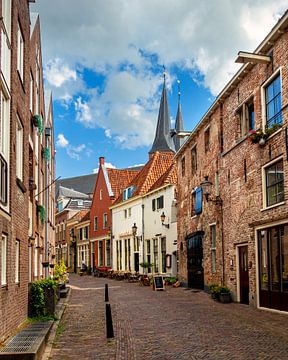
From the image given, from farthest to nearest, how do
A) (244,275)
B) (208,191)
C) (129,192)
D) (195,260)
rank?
(129,192) → (195,260) → (208,191) → (244,275)

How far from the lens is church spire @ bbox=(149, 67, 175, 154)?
6309 centimetres

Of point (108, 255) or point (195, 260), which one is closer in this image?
point (195, 260)

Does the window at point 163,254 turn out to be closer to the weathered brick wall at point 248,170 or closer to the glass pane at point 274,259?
the weathered brick wall at point 248,170

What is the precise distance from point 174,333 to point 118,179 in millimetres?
35629

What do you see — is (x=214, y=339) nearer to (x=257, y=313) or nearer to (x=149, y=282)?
(x=257, y=313)

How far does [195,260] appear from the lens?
2423cm

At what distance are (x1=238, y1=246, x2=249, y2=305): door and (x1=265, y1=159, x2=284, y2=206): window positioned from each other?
2748mm

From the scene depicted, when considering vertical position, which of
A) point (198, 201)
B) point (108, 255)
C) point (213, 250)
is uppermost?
point (198, 201)

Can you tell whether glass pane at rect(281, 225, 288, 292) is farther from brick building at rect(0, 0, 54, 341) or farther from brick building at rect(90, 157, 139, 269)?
brick building at rect(90, 157, 139, 269)

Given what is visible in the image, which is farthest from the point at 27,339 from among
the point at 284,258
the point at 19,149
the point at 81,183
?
the point at 81,183

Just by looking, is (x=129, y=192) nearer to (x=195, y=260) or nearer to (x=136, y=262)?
(x=136, y=262)

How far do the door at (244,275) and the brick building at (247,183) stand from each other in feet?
0.11

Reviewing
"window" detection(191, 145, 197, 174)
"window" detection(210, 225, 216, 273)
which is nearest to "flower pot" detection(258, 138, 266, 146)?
"window" detection(210, 225, 216, 273)

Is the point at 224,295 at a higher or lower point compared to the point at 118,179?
lower
